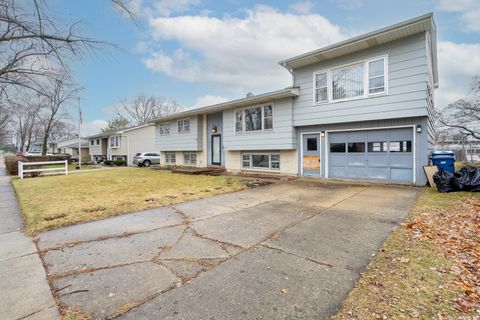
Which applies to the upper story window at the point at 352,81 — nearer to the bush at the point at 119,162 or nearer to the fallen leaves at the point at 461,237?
the fallen leaves at the point at 461,237

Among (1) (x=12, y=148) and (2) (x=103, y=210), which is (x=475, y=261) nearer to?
(2) (x=103, y=210)

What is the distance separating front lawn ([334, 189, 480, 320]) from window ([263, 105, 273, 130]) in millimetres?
8740

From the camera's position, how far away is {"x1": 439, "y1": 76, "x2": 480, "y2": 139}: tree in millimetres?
18438

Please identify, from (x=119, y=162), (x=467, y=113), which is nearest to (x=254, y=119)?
(x=467, y=113)

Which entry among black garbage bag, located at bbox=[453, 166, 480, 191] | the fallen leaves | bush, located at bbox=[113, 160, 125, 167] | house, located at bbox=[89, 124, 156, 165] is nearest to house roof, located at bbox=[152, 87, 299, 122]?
black garbage bag, located at bbox=[453, 166, 480, 191]

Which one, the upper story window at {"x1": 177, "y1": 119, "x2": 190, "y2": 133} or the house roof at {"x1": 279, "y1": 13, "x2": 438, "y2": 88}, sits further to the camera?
the upper story window at {"x1": 177, "y1": 119, "x2": 190, "y2": 133}

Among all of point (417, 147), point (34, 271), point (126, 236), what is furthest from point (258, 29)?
point (34, 271)

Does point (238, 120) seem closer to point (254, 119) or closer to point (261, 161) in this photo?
point (254, 119)

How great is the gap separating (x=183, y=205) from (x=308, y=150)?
7.29m

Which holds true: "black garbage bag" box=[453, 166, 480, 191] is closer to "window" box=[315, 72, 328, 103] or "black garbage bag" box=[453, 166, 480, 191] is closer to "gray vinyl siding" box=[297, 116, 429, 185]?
"gray vinyl siding" box=[297, 116, 429, 185]

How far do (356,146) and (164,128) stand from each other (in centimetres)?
1518

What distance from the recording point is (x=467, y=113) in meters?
18.9

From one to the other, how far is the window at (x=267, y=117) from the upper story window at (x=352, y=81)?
2463 millimetres

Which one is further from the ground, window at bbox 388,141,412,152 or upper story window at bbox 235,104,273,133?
upper story window at bbox 235,104,273,133
